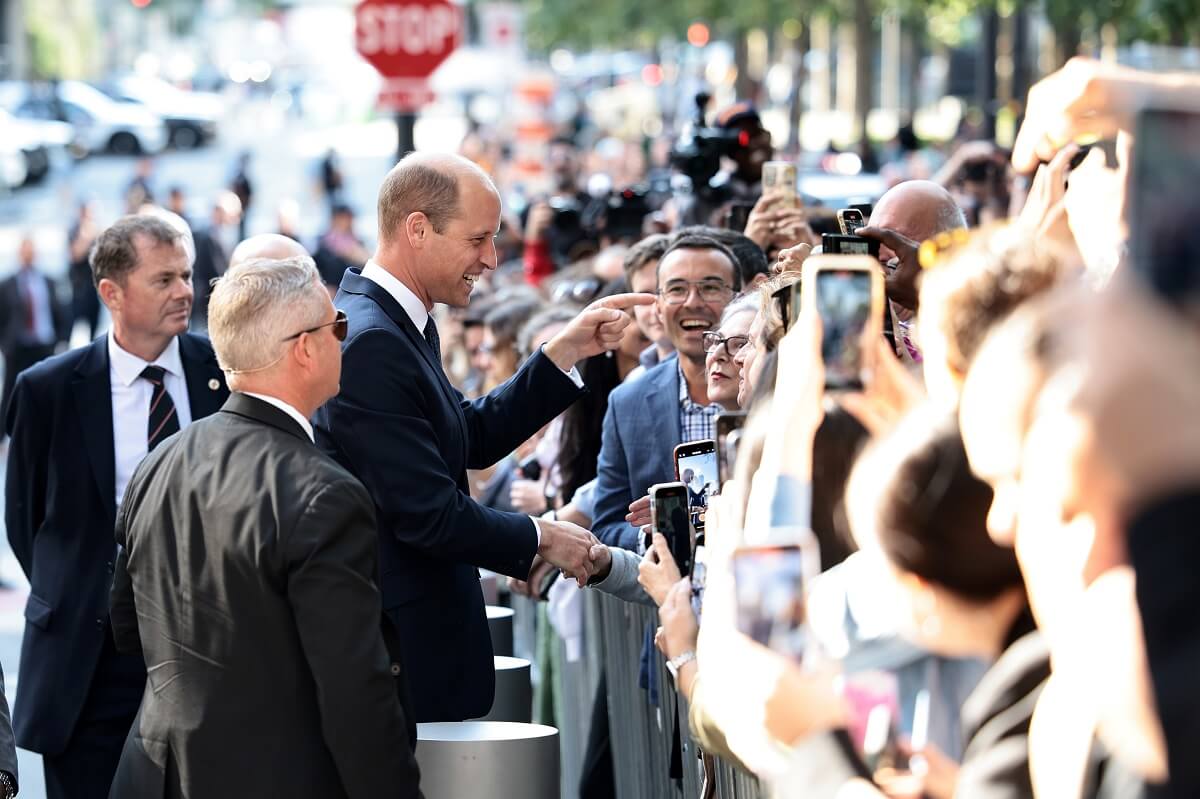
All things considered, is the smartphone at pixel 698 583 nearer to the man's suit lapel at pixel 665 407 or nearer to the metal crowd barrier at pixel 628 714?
the metal crowd barrier at pixel 628 714

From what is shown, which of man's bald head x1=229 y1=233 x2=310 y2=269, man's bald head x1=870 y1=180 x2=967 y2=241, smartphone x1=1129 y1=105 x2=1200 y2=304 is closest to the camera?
smartphone x1=1129 y1=105 x2=1200 y2=304

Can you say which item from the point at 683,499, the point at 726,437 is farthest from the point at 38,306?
the point at 726,437

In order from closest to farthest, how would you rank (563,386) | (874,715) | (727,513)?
(874,715) < (727,513) < (563,386)

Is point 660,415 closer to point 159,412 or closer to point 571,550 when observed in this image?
point 571,550

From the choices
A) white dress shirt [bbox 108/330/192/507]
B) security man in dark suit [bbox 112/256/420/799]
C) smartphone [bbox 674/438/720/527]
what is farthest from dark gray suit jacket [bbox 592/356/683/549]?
security man in dark suit [bbox 112/256/420/799]

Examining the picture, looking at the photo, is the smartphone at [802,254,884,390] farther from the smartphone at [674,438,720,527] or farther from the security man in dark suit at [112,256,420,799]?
the security man in dark suit at [112,256,420,799]

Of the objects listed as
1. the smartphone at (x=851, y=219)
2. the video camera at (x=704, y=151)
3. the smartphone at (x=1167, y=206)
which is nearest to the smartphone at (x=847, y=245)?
the smartphone at (x=851, y=219)

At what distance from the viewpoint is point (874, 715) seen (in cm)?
266

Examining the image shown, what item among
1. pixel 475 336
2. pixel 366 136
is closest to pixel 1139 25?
pixel 475 336

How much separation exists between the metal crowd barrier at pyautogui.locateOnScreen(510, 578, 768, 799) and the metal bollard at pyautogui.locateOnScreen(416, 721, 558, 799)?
388 mm

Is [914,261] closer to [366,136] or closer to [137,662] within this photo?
[137,662]

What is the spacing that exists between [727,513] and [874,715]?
0.56 metres

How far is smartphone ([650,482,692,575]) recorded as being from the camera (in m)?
3.70

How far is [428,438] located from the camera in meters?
5.03
